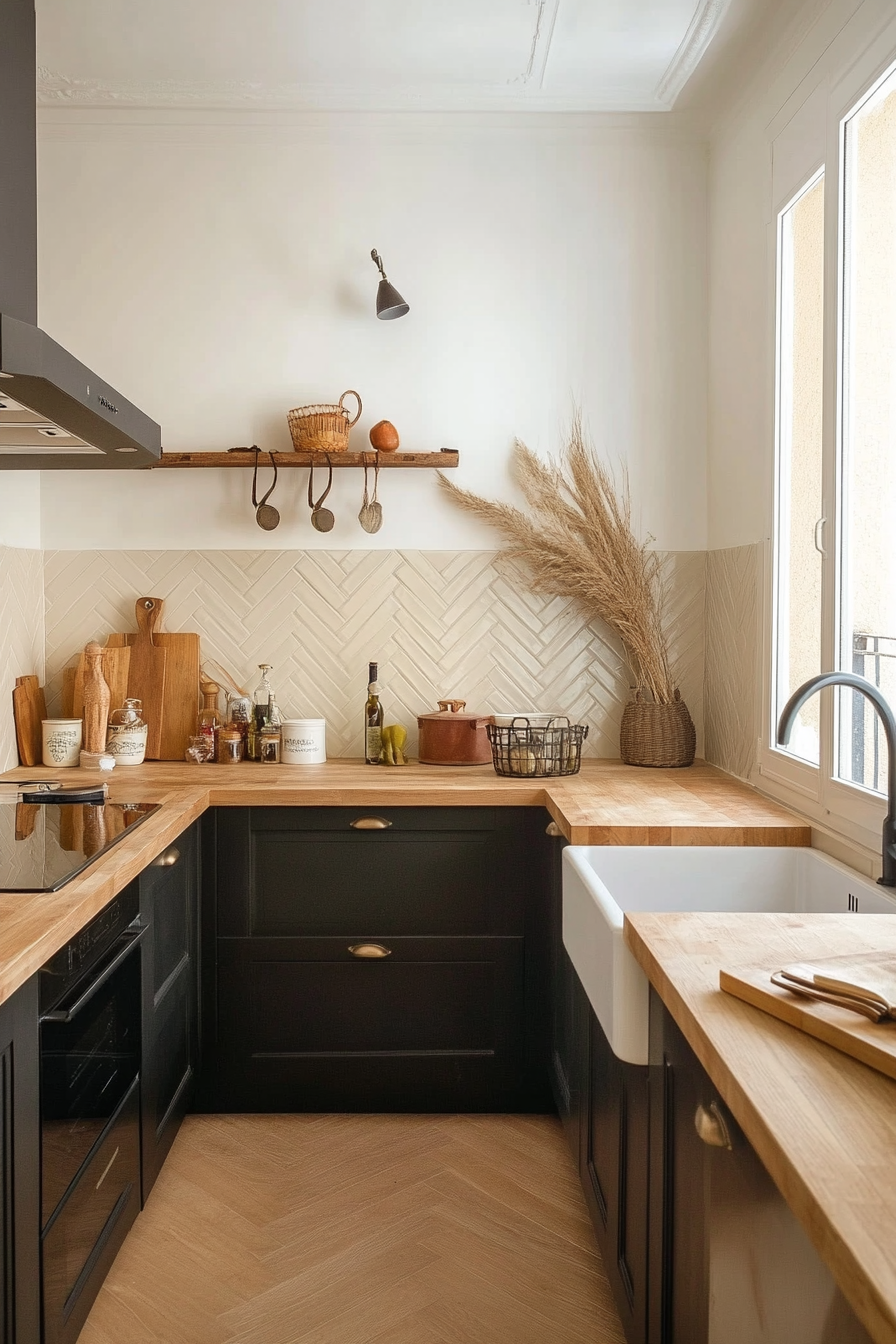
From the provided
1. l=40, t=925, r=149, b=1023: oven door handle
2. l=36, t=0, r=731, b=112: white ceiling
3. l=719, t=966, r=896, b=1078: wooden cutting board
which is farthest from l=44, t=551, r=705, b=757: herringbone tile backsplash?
l=719, t=966, r=896, b=1078: wooden cutting board

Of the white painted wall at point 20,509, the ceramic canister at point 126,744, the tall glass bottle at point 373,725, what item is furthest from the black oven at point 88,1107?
the white painted wall at point 20,509

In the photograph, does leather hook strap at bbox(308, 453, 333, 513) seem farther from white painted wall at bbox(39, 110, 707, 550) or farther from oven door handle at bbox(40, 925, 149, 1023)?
oven door handle at bbox(40, 925, 149, 1023)

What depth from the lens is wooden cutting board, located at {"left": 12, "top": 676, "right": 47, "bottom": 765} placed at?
9.84 ft

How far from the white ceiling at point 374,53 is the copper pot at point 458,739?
185 cm

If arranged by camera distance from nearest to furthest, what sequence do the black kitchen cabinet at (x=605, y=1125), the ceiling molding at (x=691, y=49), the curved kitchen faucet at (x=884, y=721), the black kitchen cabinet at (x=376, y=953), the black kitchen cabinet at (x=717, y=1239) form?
the black kitchen cabinet at (x=717, y=1239) → the curved kitchen faucet at (x=884, y=721) → the black kitchen cabinet at (x=605, y=1125) → the ceiling molding at (x=691, y=49) → the black kitchen cabinet at (x=376, y=953)

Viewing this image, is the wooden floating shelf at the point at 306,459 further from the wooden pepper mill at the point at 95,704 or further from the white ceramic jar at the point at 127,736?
the white ceramic jar at the point at 127,736

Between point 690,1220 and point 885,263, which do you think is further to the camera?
point 885,263

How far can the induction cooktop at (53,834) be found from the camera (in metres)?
1.76

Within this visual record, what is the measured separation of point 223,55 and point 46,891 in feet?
7.84

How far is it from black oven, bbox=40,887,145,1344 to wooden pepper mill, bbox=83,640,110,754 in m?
1.04

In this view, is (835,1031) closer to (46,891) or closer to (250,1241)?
(46,891)

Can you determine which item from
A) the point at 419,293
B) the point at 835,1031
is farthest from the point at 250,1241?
the point at 419,293

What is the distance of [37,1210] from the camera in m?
1.48

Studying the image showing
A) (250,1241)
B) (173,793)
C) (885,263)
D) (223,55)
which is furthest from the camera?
(223,55)
